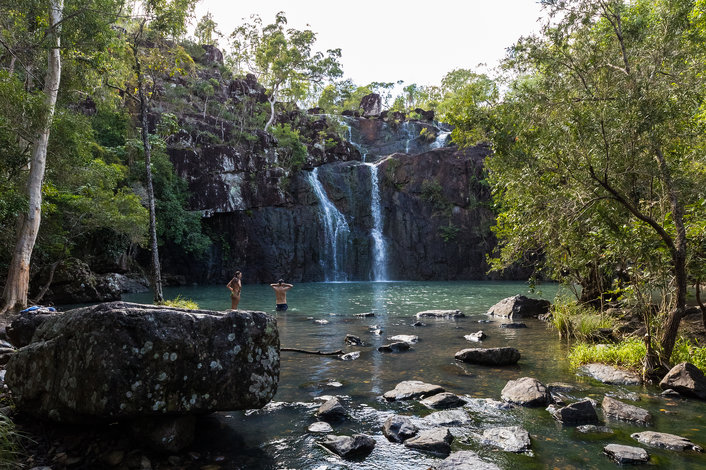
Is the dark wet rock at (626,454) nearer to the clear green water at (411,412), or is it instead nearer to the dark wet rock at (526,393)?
the clear green water at (411,412)

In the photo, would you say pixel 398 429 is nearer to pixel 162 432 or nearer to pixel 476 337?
pixel 162 432

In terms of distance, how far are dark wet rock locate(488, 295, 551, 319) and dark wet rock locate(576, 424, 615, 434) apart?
1037 centimetres

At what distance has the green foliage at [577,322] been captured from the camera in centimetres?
971

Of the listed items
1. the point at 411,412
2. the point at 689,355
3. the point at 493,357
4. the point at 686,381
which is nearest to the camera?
the point at 411,412

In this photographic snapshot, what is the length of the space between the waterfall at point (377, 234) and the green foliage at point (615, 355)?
3284 cm

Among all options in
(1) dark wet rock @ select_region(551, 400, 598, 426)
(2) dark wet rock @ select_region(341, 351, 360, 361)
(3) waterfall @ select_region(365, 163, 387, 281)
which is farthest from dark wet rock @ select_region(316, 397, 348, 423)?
(3) waterfall @ select_region(365, 163, 387, 281)

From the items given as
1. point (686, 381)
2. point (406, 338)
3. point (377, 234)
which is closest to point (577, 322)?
point (686, 381)

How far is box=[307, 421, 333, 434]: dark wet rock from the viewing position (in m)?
4.88

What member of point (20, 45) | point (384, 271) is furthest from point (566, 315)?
point (384, 271)

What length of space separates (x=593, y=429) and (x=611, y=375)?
2580mm

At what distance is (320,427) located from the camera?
495 centimetres

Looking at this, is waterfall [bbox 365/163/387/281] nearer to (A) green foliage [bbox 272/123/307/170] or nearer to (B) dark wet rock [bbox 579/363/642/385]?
(A) green foliage [bbox 272/123/307/170]

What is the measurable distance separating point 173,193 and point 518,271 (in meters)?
32.5

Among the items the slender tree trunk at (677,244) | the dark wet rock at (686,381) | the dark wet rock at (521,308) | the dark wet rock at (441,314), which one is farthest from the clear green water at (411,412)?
the dark wet rock at (441,314)
